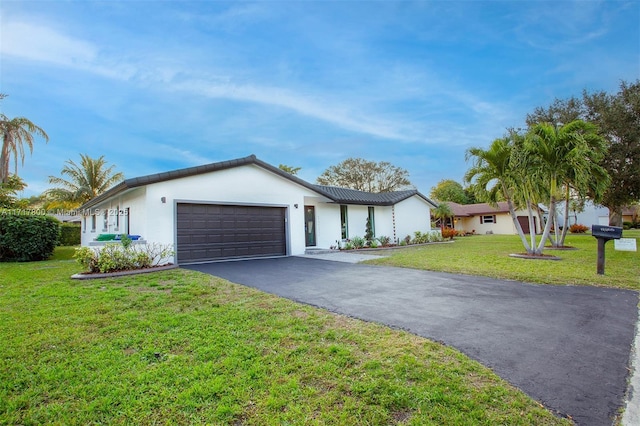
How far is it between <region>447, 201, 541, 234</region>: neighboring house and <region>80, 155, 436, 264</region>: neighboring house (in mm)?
22948

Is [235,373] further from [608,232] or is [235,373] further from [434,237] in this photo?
[434,237]

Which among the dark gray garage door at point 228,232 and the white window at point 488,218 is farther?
the white window at point 488,218

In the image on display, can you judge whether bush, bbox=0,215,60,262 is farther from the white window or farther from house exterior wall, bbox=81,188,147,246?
the white window

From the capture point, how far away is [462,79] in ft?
48.0

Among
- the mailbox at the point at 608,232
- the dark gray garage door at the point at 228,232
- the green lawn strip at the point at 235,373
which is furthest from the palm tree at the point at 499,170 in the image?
the green lawn strip at the point at 235,373

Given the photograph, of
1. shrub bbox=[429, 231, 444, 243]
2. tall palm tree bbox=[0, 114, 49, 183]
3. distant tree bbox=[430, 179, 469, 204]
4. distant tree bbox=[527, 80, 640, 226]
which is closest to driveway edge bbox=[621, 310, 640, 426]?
distant tree bbox=[527, 80, 640, 226]

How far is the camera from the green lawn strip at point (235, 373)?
230 cm

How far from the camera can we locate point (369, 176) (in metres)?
42.6

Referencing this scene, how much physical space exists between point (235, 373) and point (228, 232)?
10.1m

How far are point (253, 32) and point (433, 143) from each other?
51.1 feet

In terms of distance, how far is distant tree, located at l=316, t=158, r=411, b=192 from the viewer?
42.4 m

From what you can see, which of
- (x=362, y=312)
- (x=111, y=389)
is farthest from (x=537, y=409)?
(x=111, y=389)

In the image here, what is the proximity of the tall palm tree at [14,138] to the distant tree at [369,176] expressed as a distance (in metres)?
30.3

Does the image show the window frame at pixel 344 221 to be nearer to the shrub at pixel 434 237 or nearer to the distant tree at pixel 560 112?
the shrub at pixel 434 237
